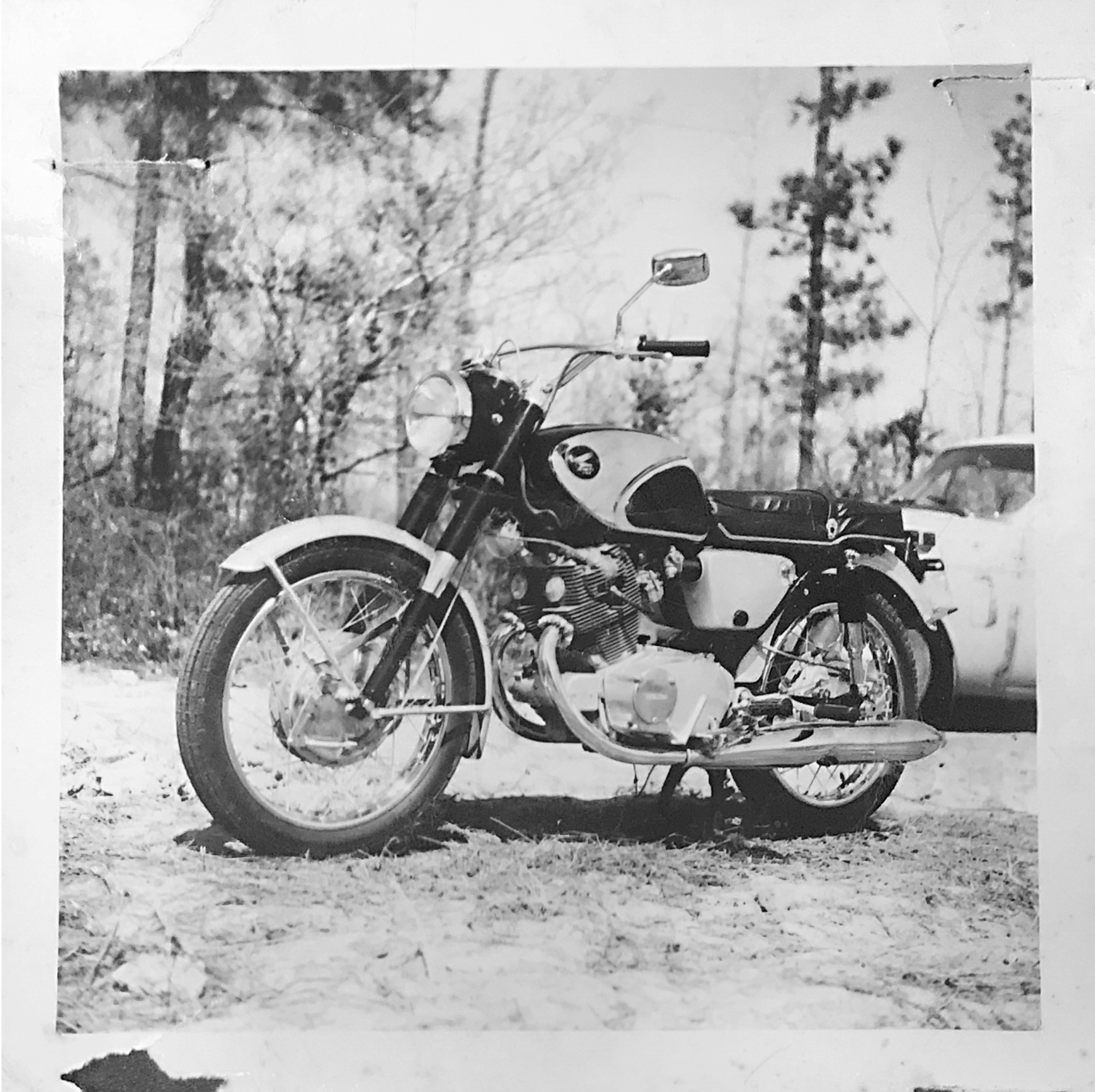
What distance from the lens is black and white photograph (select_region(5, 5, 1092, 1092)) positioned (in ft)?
6.07

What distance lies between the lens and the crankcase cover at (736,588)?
1931 mm

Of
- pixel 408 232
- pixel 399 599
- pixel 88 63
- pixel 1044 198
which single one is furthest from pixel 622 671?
pixel 88 63

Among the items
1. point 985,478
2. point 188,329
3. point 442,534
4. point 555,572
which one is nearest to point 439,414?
point 442,534

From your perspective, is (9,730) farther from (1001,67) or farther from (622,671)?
(1001,67)

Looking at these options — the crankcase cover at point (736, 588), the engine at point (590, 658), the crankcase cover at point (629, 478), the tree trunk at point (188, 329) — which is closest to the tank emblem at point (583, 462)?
the crankcase cover at point (629, 478)

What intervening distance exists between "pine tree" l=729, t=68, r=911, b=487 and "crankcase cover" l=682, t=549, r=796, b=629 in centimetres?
16

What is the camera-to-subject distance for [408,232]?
190 centimetres

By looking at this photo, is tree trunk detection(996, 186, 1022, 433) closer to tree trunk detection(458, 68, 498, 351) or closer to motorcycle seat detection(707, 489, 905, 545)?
motorcycle seat detection(707, 489, 905, 545)

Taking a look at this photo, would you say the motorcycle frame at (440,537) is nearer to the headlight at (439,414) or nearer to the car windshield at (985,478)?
the headlight at (439,414)

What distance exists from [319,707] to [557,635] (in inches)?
16.4

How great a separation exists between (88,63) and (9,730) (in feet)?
3.80

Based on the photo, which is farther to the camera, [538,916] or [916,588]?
[916,588]

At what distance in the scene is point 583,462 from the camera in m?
1.90

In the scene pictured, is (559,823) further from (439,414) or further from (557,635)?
(439,414)
